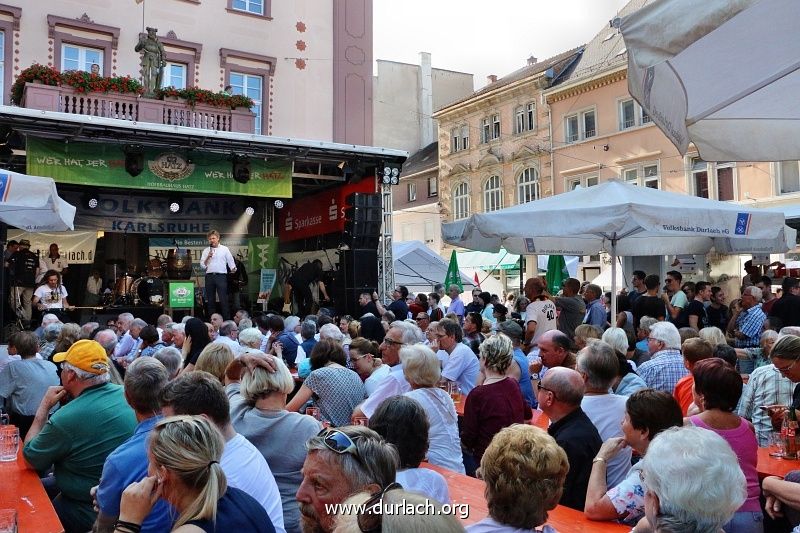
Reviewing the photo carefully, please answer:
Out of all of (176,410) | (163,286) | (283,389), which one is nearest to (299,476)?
(283,389)

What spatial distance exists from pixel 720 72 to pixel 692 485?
1.88m

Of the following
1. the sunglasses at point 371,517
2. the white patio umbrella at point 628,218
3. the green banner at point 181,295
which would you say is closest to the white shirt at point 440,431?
the sunglasses at point 371,517

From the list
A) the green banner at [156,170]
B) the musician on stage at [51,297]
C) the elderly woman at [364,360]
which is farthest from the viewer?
the musician on stage at [51,297]

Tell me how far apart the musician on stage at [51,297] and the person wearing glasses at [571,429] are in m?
11.4

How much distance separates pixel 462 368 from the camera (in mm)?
6781

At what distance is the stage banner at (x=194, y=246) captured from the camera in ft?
58.2

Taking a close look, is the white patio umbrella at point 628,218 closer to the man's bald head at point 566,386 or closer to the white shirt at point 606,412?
the white shirt at point 606,412

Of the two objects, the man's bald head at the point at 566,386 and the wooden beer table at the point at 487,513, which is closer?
the wooden beer table at the point at 487,513

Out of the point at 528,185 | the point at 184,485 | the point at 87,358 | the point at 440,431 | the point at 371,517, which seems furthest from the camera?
the point at 528,185

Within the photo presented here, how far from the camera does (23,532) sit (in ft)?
10.6

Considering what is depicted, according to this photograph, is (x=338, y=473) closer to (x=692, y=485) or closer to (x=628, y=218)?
(x=692, y=485)

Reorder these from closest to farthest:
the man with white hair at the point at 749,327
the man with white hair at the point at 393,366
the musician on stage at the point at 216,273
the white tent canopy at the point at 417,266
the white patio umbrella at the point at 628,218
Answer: the man with white hair at the point at 393,366 < the white patio umbrella at the point at 628,218 < the man with white hair at the point at 749,327 < the musician on stage at the point at 216,273 < the white tent canopy at the point at 417,266

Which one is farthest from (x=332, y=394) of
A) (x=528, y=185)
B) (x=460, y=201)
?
(x=460, y=201)

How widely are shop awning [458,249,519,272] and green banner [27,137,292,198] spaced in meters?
15.4
